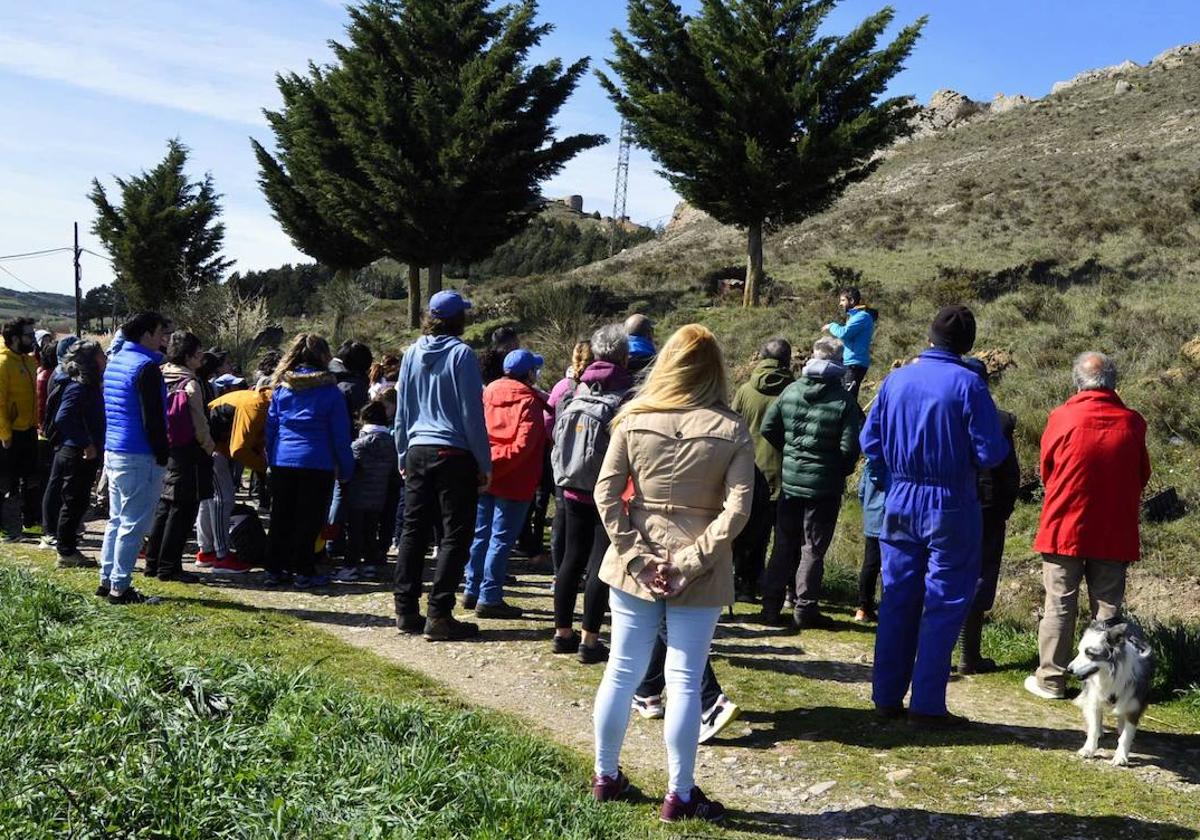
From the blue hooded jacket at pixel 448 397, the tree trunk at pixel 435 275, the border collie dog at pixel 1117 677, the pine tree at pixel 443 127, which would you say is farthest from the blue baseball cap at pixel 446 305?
the tree trunk at pixel 435 275

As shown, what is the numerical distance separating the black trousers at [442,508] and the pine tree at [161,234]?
38.2 metres

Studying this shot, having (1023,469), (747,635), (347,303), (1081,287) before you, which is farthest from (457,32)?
(747,635)

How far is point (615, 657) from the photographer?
4.20 metres

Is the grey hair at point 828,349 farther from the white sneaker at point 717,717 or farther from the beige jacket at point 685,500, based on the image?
the beige jacket at point 685,500

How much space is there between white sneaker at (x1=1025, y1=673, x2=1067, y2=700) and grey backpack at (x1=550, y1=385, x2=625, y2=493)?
9.38 ft

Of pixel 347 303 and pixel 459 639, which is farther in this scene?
pixel 347 303

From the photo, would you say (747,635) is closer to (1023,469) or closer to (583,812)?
(583,812)

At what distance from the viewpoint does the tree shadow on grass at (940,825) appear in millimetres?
4297

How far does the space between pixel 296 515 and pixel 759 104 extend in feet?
68.3

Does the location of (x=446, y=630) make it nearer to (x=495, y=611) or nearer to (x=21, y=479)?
(x=495, y=611)

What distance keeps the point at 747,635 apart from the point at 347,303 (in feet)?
98.9

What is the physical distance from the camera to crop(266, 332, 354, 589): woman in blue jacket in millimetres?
8180

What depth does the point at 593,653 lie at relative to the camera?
254 inches

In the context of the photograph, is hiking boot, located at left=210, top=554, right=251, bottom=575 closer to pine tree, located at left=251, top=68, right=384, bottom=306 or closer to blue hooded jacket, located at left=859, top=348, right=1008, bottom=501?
blue hooded jacket, located at left=859, top=348, right=1008, bottom=501
